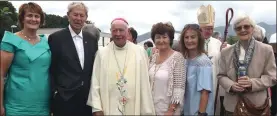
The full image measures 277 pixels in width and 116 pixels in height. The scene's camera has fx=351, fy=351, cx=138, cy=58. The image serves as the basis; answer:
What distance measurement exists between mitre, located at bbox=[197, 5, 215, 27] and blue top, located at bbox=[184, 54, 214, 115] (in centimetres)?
114

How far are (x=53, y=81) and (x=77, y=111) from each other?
0.46 meters

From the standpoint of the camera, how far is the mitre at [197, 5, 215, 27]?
16.8 feet

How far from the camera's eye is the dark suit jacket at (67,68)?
4082mm

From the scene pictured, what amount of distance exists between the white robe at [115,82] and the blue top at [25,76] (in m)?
0.60

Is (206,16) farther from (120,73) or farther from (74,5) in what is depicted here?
(74,5)

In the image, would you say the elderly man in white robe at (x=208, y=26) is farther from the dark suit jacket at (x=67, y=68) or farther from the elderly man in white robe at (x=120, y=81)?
the dark suit jacket at (x=67, y=68)

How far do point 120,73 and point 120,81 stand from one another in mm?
93

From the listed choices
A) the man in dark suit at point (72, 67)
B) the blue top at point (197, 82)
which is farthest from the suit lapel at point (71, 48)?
the blue top at point (197, 82)

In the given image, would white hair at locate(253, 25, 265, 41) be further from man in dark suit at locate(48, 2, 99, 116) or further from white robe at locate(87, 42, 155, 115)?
man in dark suit at locate(48, 2, 99, 116)

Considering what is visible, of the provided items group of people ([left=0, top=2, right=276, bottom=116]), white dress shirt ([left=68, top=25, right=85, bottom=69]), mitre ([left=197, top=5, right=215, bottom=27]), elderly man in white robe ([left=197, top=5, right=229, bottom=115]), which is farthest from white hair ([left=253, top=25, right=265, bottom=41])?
white dress shirt ([left=68, top=25, right=85, bottom=69])

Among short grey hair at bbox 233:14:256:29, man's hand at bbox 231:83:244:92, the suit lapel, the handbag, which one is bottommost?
the handbag

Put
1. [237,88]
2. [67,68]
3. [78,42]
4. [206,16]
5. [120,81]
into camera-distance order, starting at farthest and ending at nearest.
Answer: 1. [206,16]
2. [78,42]
3. [67,68]
4. [237,88]
5. [120,81]

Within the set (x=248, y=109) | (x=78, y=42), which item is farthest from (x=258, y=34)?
(x=78, y=42)

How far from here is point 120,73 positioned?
3.91 m
